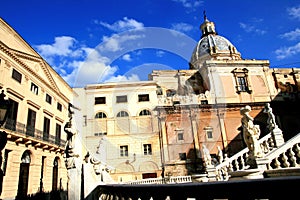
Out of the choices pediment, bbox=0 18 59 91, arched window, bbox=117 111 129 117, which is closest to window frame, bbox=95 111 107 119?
arched window, bbox=117 111 129 117

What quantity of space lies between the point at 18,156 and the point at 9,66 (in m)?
6.02

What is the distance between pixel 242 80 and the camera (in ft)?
73.7

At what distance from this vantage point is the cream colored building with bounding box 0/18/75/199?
13281mm

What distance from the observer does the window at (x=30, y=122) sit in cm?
1534

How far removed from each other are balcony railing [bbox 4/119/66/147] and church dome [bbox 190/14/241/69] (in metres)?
21.0

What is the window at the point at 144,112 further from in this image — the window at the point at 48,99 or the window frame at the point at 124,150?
the window at the point at 48,99

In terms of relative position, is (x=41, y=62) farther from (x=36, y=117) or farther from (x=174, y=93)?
(x=174, y=93)

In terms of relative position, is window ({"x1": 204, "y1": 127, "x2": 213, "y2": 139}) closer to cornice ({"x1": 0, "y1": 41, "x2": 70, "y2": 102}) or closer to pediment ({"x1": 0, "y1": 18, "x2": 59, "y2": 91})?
cornice ({"x1": 0, "y1": 41, "x2": 70, "y2": 102})

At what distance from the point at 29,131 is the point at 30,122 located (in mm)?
983

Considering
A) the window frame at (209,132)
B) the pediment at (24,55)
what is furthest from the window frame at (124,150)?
the pediment at (24,55)

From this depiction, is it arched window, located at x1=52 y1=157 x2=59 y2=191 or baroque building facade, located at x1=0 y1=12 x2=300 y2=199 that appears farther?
arched window, located at x1=52 y1=157 x2=59 y2=191

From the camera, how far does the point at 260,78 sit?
2270cm

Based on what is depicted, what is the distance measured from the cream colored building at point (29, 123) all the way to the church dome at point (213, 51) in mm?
20232

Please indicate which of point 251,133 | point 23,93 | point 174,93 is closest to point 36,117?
point 23,93
